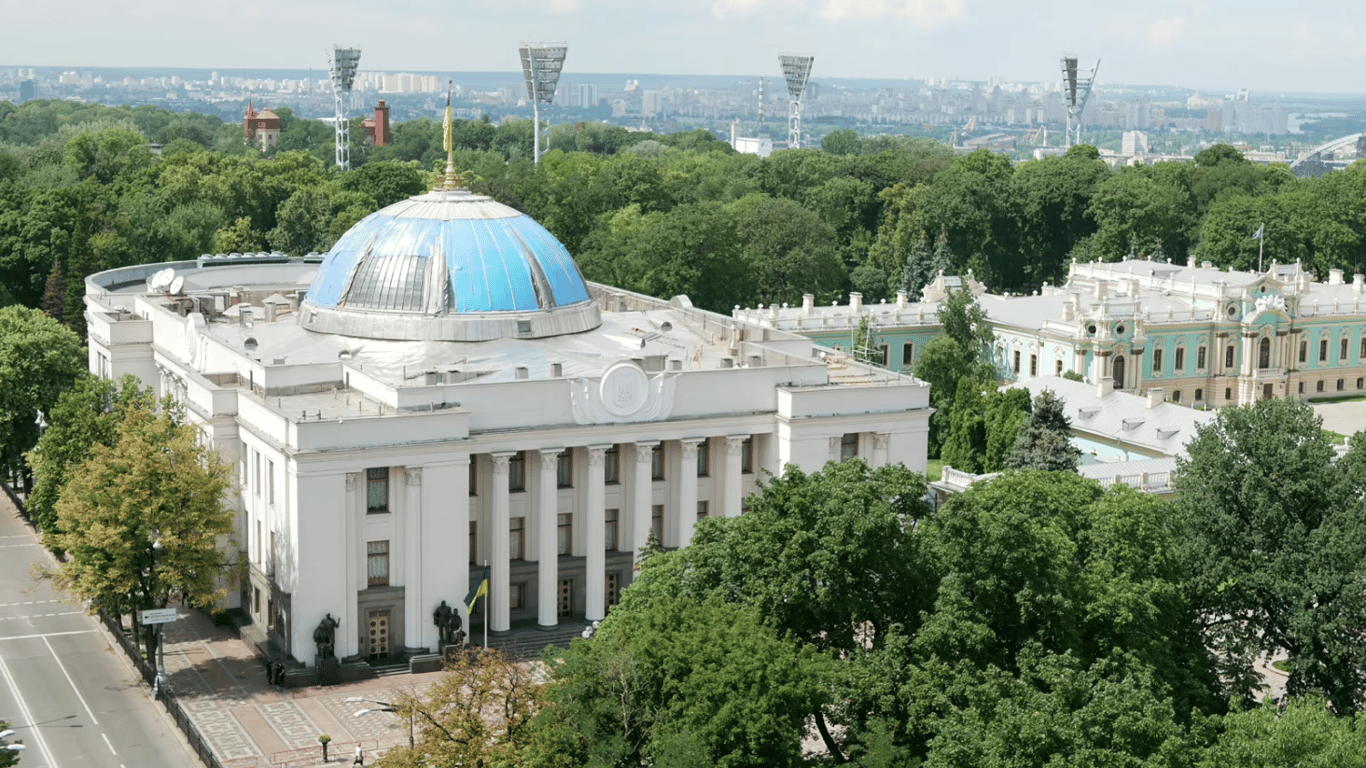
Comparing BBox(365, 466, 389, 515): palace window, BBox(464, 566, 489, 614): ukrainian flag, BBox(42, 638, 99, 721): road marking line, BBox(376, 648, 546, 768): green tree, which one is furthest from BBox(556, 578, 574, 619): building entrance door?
BBox(376, 648, 546, 768): green tree

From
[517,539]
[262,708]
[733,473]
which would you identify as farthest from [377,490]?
[733,473]

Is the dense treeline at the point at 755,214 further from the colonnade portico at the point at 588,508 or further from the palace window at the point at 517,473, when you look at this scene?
the palace window at the point at 517,473

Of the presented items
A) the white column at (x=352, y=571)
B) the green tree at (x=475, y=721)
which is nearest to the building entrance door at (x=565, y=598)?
the white column at (x=352, y=571)

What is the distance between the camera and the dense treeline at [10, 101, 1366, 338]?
130250 millimetres

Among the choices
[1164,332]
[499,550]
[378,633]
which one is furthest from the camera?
[1164,332]

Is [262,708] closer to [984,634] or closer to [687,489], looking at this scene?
[687,489]

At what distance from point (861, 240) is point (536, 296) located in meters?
95.8

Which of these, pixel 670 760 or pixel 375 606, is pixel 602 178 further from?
pixel 670 760

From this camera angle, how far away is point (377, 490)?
68625 mm

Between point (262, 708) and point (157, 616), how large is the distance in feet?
14.5

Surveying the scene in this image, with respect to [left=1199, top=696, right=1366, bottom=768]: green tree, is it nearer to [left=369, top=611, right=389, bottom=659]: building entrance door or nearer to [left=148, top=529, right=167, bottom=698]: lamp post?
[left=369, top=611, right=389, bottom=659]: building entrance door

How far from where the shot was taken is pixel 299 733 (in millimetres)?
62500

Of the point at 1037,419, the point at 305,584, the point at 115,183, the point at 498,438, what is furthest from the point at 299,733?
the point at 115,183

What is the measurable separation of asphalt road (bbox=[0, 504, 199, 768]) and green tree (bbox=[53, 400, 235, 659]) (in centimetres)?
247
